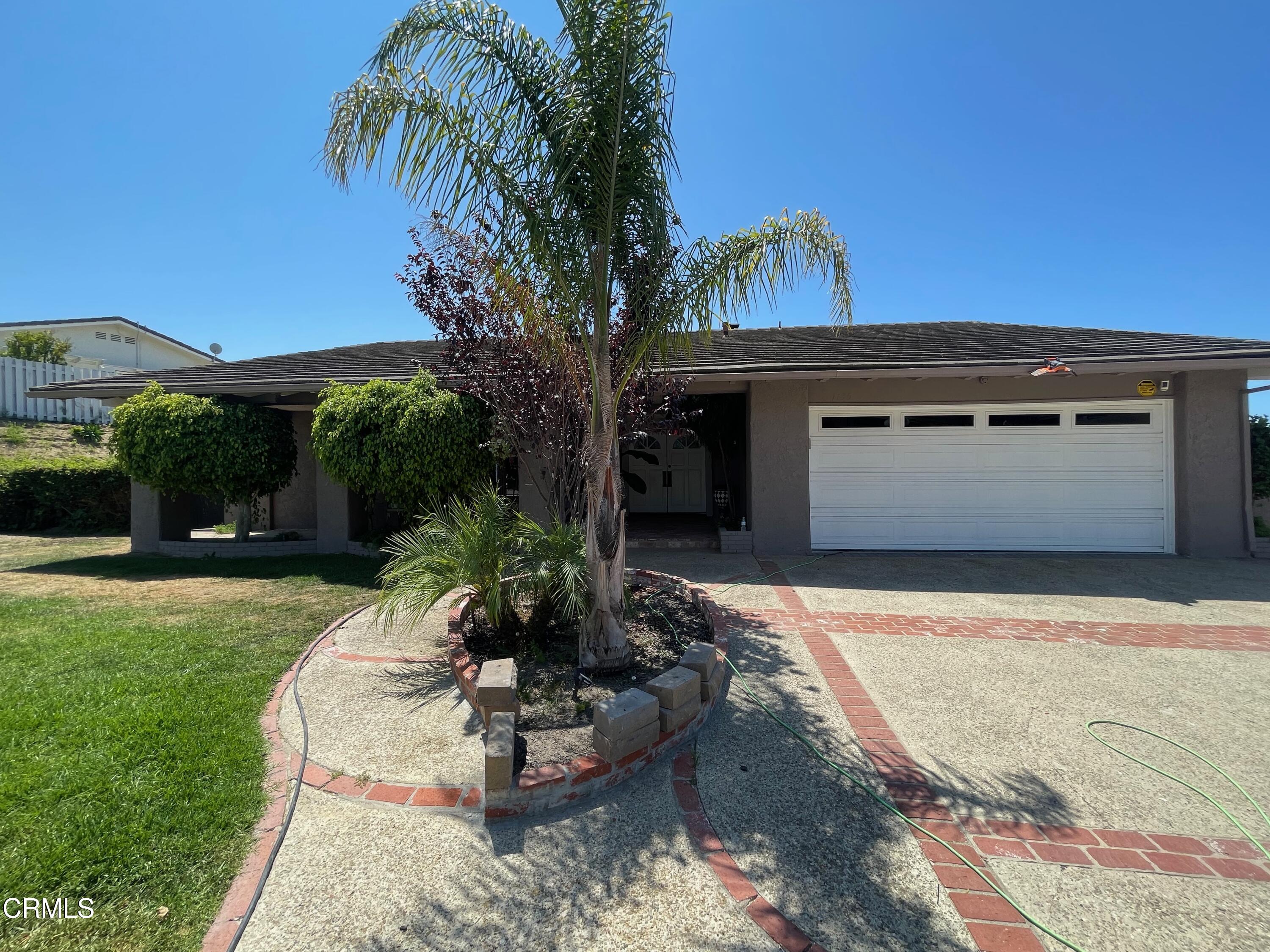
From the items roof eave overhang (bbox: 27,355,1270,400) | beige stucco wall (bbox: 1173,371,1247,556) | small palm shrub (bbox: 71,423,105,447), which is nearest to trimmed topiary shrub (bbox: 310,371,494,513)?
roof eave overhang (bbox: 27,355,1270,400)

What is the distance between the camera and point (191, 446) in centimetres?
870

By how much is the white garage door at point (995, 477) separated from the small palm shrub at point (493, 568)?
5.87 metres

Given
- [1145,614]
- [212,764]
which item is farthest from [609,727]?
[1145,614]

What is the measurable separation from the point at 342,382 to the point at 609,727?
28.2 feet

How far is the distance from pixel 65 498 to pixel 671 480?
46.1ft

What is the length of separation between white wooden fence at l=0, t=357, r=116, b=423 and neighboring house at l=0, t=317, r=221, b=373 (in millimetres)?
3992

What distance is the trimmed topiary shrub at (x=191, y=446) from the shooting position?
8.69 meters

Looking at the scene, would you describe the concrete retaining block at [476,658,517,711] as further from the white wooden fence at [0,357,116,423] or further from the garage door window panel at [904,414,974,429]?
the white wooden fence at [0,357,116,423]

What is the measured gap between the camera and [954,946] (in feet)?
6.58

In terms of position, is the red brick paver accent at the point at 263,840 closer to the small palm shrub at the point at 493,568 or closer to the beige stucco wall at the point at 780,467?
the small palm shrub at the point at 493,568

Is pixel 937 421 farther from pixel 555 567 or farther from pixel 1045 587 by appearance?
pixel 555 567

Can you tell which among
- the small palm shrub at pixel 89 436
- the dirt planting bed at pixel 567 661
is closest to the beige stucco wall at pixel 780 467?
the dirt planting bed at pixel 567 661

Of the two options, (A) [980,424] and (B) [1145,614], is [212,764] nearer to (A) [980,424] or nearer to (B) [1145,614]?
(B) [1145,614]

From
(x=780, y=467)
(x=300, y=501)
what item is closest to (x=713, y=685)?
(x=780, y=467)
